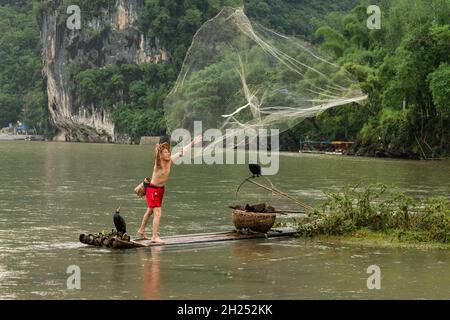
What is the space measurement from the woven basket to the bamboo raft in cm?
10

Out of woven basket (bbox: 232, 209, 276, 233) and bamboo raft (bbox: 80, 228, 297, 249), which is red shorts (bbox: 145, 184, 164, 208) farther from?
woven basket (bbox: 232, 209, 276, 233)

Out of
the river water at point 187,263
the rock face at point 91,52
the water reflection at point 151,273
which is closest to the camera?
the water reflection at point 151,273

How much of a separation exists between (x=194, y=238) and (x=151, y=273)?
3.05 meters

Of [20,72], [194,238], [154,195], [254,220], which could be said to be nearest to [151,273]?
[154,195]

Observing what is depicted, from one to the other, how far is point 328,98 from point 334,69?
0.75 meters

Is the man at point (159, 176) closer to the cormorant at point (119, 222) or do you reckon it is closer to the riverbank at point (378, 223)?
the cormorant at point (119, 222)

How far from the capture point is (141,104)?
128m

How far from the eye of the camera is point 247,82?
1730 cm

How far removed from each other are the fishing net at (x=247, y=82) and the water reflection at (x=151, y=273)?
3268mm

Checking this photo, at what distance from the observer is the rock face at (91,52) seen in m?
133

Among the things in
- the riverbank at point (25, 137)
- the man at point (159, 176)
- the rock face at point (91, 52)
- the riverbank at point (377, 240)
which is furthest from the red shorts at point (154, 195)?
the riverbank at point (25, 137)

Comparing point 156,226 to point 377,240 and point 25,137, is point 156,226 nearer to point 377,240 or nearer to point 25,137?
point 377,240

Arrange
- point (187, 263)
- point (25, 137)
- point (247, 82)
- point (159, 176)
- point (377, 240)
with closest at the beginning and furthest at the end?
point (187, 263) < point (159, 176) < point (377, 240) < point (247, 82) < point (25, 137)

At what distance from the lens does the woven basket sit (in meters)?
15.9
